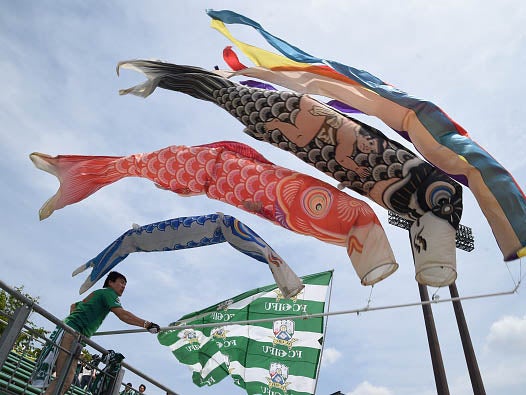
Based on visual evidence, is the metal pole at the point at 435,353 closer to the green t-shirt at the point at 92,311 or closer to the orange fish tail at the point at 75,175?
the orange fish tail at the point at 75,175

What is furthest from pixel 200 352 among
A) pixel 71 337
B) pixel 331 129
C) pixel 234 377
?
pixel 331 129

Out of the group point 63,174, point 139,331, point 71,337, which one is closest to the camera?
point 71,337

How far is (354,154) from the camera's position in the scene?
193 inches

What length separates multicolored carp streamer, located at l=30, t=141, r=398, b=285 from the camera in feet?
16.1

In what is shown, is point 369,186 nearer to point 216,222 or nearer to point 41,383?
point 216,222

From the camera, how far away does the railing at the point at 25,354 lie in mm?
3555

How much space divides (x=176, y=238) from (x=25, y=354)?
217 centimetres

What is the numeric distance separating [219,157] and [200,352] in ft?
9.90

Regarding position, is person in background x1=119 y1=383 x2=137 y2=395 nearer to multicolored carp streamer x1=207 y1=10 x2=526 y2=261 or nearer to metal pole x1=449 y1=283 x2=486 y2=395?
multicolored carp streamer x1=207 y1=10 x2=526 y2=261

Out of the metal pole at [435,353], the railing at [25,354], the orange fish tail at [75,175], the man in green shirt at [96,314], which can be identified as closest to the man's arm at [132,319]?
the man in green shirt at [96,314]

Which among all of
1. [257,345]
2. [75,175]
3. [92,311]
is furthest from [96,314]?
[257,345]

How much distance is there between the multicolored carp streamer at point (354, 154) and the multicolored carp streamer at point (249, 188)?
10.9 inches

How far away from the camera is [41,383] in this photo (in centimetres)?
414


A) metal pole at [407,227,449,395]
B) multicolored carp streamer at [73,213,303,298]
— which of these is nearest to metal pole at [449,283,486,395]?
metal pole at [407,227,449,395]
